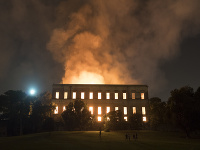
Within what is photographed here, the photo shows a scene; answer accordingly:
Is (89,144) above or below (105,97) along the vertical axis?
below

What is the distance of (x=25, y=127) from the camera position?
57812 mm

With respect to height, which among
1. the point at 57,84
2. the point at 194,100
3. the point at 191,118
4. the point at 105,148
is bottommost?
the point at 105,148

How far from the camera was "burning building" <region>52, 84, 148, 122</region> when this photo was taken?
234 feet

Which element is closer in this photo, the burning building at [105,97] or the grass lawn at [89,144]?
the grass lawn at [89,144]

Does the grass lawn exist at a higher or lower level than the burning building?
lower

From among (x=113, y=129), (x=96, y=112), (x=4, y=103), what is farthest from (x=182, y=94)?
(x=4, y=103)

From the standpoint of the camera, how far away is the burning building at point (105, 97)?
71.2 metres

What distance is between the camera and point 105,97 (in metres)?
72.6

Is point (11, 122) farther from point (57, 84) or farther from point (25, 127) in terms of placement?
point (57, 84)

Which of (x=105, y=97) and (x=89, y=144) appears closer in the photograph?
(x=89, y=144)

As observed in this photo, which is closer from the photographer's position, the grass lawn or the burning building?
the grass lawn

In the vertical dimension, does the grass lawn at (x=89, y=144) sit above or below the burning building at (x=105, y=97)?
below

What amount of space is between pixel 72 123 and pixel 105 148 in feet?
95.1

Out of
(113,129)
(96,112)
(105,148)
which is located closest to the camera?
(105,148)
